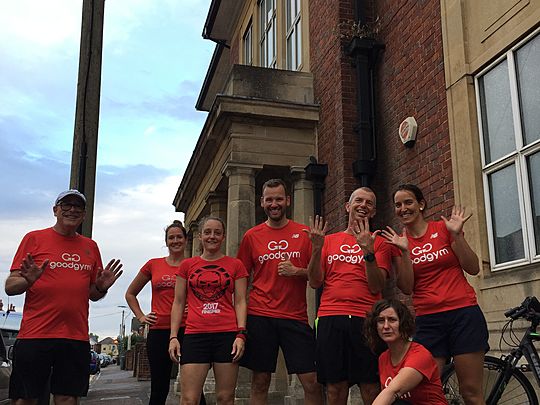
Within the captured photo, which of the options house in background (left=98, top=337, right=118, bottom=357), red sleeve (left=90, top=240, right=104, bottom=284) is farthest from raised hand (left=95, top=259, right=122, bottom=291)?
house in background (left=98, top=337, right=118, bottom=357)

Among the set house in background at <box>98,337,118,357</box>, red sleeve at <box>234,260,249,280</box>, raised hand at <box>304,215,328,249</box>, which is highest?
raised hand at <box>304,215,328,249</box>

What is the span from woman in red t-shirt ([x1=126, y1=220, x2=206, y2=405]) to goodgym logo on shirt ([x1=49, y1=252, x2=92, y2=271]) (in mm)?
912

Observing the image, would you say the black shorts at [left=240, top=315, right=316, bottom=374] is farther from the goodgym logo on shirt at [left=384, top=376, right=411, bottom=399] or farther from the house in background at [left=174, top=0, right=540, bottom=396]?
the house in background at [left=174, top=0, right=540, bottom=396]

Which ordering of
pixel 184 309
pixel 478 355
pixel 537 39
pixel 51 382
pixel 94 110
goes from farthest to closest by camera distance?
1. pixel 94 110
2. pixel 537 39
3. pixel 184 309
4. pixel 51 382
5. pixel 478 355

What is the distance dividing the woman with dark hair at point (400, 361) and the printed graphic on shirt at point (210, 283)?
1063mm

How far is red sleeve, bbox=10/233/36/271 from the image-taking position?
13.3 feet

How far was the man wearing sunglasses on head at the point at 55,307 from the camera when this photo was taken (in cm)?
396

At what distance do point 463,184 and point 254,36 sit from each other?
909 centimetres

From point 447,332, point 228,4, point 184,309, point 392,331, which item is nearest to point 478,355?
point 447,332

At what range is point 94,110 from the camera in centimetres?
553

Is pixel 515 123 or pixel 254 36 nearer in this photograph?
pixel 515 123

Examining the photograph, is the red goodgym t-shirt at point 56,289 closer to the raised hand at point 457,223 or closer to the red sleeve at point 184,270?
the red sleeve at point 184,270

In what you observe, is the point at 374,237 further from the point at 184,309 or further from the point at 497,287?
the point at 497,287

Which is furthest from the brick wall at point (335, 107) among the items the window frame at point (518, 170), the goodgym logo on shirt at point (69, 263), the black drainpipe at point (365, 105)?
the goodgym logo on shirt at point (69, 263)
